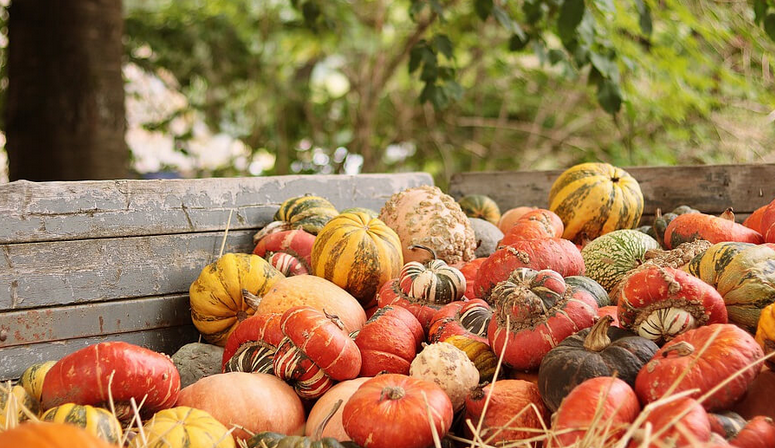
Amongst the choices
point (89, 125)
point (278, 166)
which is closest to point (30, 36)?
point (89, 125)

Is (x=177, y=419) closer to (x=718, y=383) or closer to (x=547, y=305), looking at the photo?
(x=547, y=305)

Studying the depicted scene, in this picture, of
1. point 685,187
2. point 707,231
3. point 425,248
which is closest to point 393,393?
point 425,248

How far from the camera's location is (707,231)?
2.58m

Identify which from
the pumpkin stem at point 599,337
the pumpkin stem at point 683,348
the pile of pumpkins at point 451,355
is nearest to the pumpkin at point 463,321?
the pile of pumpkins at point 451,355

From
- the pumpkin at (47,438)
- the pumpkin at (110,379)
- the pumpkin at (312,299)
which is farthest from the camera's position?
the pumpkin at (312,299)

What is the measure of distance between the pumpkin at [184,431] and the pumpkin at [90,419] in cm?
6

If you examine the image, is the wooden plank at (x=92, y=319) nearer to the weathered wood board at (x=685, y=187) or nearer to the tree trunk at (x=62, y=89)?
the weathered wood board at (x=685, y=187)

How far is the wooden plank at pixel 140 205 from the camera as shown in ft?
7.73

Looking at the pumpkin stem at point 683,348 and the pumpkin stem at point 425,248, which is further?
the pumpkin stem at point 425,248

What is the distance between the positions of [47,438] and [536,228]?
202 cm

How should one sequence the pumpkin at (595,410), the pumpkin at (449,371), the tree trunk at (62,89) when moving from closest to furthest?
1. the pumpkin at (595,410)
2. the pumpkin at (449,371)
3. the tree trunk at (62,89)

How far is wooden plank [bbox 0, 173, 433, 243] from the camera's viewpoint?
7.73 ft

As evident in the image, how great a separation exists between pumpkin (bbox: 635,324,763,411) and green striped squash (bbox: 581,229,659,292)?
96 cm

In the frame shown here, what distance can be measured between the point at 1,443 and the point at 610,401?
4.01 feet
